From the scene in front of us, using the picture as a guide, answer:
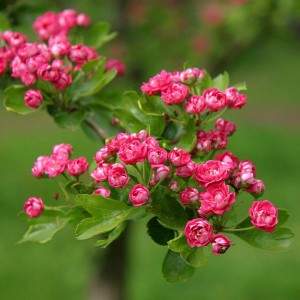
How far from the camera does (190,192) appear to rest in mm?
1551

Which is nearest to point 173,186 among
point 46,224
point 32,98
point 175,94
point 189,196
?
point 189,196

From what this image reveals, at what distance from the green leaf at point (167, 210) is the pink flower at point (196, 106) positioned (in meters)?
0.23

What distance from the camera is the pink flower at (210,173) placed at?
1.51 m

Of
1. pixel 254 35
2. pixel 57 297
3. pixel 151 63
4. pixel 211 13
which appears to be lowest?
pixel 57 297

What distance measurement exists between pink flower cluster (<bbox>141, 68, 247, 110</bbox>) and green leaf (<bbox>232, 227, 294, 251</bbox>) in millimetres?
345

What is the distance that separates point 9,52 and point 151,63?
431 cm

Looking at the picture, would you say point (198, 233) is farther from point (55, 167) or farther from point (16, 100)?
point (16, 100)

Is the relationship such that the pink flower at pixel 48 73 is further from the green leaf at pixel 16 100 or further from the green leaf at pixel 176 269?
the green leaf at pixel 176 269

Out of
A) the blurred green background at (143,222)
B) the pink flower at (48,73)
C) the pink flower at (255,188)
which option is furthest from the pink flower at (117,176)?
the blurred green background at (143,222)

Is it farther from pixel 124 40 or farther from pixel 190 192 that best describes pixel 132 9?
pixel 190 192

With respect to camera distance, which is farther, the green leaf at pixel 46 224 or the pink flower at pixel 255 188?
the green leaf at pixel 46 224

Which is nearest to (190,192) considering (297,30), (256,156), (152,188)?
(152,188)

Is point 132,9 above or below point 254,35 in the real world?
below

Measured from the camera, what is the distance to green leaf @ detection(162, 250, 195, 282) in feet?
5.18
